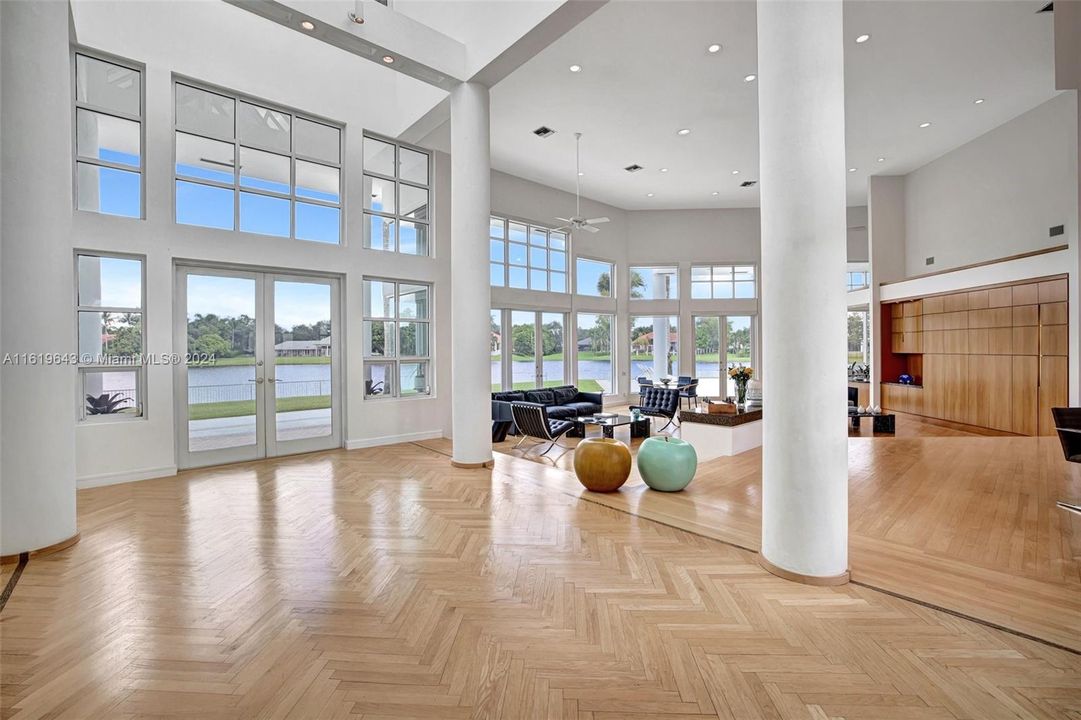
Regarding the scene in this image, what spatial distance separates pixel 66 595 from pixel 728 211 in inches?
543

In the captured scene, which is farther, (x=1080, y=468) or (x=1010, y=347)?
(x=1010, y=347)

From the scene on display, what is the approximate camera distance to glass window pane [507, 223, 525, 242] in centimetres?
1064

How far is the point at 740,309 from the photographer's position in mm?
13078

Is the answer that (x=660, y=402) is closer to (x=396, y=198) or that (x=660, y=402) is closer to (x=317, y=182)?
(x=396, y=198)

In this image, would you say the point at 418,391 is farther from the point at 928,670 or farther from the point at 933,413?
the point at 933,413

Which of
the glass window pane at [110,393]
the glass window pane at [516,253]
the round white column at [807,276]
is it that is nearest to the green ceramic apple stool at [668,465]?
the round white column at [807,276]

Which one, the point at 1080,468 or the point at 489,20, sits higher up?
the point at 489,20

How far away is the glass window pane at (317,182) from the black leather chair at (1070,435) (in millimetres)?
7825

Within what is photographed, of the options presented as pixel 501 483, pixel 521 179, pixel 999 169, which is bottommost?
pixel 501 483

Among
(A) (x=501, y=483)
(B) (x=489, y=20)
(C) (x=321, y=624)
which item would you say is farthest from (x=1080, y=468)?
(B) (x=489, y=20)

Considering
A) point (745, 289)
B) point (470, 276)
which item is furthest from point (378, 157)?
point (745, 289)

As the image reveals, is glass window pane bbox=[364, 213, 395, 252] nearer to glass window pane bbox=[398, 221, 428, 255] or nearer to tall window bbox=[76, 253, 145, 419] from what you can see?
glass window pane bbox=[398, 221, 428, 255]

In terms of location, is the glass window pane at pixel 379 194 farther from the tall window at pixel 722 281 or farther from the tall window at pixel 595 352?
the tall window at pixel 722 281

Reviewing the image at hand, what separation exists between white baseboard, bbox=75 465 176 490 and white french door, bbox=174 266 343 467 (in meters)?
0.25
